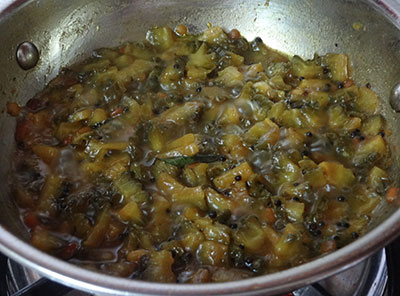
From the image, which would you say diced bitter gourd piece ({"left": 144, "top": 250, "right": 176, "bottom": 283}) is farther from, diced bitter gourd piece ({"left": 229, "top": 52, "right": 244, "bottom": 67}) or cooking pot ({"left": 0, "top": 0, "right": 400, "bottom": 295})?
diced bitter gourd piece ({"left": 229, "top": 52, "right": 244, "bottom": 67})

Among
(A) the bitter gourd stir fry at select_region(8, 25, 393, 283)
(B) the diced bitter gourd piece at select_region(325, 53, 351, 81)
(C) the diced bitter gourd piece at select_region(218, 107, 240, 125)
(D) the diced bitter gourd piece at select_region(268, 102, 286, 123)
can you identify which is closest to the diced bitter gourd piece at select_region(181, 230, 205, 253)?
(A) the bitter gourd stir fry at select_region(8, 25, 393, 283)

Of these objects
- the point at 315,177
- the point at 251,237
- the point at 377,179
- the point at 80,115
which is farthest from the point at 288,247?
the point at 80,115

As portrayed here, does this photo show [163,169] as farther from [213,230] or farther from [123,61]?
[123,61]

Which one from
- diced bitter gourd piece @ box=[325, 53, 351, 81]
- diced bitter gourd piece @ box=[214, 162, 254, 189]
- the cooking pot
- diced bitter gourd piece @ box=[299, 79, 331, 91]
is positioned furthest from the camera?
diced bitter gourd piece @ box=[325, 53, 351, 81]

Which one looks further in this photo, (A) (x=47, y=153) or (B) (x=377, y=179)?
(A) (x=47, y=153)

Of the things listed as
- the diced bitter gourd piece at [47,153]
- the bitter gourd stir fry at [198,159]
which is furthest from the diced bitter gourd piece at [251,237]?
the diced bitter gourd piece at [47,153]
